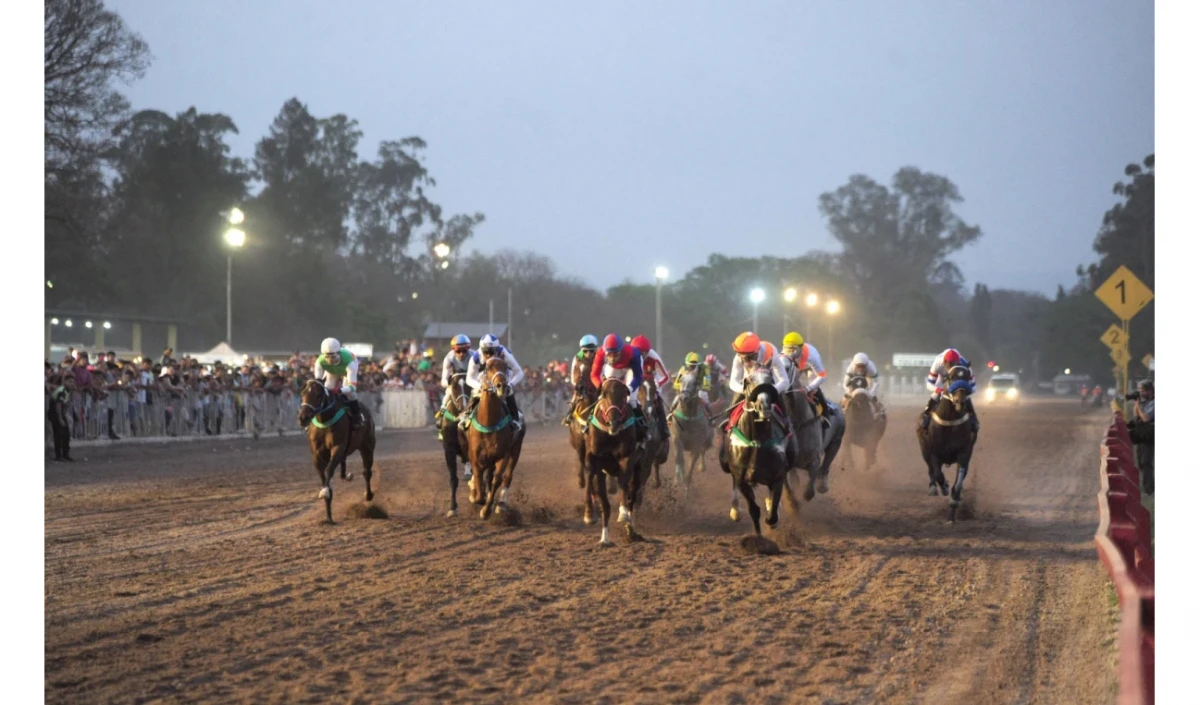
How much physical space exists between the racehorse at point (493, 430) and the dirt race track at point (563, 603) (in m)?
0.76

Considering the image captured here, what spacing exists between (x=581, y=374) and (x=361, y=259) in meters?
72.7

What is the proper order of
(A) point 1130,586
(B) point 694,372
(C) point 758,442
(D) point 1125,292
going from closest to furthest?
1. (A) point 1130,586
2. (C) point 758,442
3. (B) point 694,372
4. (D) point 1125,292

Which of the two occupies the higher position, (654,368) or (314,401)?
(654,368)

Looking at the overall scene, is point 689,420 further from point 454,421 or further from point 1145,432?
point 1145,432

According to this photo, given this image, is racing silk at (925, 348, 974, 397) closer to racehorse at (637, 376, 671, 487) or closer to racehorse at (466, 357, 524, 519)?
racehorse at (637, 376, 671, 487)

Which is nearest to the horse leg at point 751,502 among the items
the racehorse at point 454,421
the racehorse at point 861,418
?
the racehorse at point 454,421

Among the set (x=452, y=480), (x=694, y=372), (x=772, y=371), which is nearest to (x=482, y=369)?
(x=452, y=480)

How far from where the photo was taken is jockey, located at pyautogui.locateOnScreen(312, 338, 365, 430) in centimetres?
1496

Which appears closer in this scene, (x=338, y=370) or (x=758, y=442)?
(x=758, y=442)

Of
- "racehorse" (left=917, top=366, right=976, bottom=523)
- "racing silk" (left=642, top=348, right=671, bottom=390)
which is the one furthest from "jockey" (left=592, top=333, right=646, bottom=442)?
"racehorse" (left=917, top=366, right=976, bottom=523)

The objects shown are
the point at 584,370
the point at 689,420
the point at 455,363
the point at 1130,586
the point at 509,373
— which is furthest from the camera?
the point at 689,420

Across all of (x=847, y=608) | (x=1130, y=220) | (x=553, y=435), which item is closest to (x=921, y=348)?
(x=1130, y=220)

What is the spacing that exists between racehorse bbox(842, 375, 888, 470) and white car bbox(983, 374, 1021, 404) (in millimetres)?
47708

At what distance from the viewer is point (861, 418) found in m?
20.8
